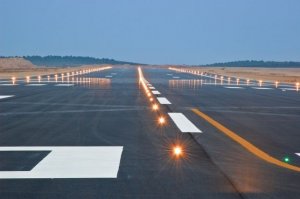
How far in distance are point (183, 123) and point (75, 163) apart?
18.0 feet

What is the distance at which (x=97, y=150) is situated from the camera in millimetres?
8609

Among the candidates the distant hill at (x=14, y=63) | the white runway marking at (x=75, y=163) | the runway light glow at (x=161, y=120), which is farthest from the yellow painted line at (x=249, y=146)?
the distant hill at (x=14, y=63)

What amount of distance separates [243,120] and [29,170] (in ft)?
25.5

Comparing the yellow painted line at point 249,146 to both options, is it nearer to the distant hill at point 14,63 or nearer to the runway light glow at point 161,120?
the runway light glow at point 161,120

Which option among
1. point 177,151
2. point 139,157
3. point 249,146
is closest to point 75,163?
point 139,157

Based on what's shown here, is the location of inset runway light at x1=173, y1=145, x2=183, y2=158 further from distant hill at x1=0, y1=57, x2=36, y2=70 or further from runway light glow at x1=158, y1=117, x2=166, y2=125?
distant hill at x1=0, y1=57, x2=36, y2=70

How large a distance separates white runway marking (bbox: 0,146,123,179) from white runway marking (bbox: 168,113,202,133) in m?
2.67

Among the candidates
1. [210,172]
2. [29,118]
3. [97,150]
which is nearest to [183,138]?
[97,150]

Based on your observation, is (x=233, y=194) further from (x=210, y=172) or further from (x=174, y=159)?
(x=174, y=159)

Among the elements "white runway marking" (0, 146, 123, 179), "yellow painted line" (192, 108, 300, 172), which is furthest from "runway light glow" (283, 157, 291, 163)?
"white runway marking" (0, 146, 123, 179)

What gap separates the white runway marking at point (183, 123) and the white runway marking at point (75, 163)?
2.67 meters

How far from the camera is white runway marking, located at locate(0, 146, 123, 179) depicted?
22.2ft

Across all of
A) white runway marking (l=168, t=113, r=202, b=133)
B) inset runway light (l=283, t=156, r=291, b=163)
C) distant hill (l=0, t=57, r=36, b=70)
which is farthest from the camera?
distant hill (l=0, t=57, r=36, b=70)

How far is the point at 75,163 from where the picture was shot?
7.48 meters
